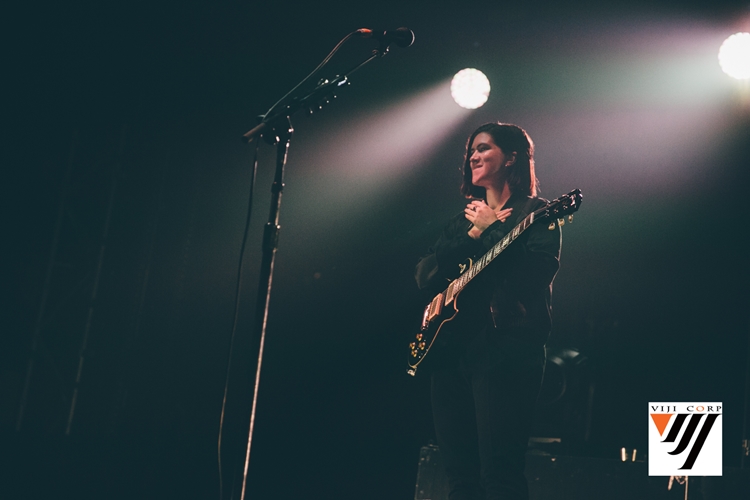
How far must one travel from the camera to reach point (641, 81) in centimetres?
415

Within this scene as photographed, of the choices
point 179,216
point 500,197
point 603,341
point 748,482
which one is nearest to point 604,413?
point 603,341

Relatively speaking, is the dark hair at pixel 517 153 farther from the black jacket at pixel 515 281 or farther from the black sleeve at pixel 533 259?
the black sleeve at pixel 533 259

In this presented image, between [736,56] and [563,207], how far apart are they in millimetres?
2145

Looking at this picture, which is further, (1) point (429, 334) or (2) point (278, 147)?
(1) point (429, 334)

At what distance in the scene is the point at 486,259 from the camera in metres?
2.65

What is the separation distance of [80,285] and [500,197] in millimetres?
2713

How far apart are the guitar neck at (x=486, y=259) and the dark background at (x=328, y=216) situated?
1.44m

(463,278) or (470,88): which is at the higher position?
(470,88)

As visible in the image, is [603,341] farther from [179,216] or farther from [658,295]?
[179,216]

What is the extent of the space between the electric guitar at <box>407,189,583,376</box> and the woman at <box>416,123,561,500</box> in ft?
0.09

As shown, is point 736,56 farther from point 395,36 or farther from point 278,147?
point 278,147

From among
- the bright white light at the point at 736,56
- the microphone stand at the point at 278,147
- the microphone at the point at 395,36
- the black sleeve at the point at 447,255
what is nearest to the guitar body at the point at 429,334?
the black sleeve at the point at 447,255

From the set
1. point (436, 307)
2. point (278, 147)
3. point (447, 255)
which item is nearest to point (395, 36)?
point (278, 147)

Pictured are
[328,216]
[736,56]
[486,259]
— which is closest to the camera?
[486,259]
